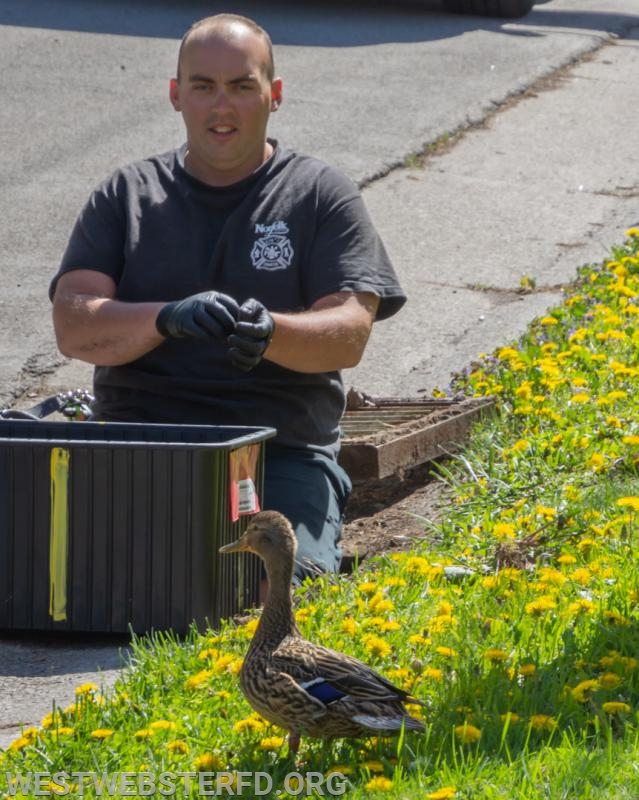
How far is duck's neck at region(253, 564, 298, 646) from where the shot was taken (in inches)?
132

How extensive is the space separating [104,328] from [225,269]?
430 mm

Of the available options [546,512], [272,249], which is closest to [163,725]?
[546,512]

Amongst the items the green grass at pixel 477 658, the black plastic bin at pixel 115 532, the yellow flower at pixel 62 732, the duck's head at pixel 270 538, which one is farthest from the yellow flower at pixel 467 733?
the black plastic bin at pixel 115 532

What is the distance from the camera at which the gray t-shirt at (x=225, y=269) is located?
15.0 ft

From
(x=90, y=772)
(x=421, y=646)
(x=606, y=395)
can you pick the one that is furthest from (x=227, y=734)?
(x=606, y=395)

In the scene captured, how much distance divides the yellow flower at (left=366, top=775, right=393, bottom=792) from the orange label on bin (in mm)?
1326

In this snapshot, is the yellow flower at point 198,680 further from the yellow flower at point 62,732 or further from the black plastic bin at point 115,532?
the black plastic bin at point 115,532

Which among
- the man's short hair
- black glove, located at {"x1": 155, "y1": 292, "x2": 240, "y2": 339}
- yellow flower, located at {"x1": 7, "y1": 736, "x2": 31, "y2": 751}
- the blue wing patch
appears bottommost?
yellow flower, located at {"x1": 7, "y1": 736, "x2": 31, "y2": 751}

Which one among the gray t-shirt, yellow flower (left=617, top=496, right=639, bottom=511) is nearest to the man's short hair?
the gray t-shirt

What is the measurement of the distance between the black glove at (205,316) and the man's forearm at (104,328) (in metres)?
0.17

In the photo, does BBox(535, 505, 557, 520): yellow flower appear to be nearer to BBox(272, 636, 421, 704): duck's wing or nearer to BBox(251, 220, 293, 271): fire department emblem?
BBox(251, 220, 293, 271): fire department emblem

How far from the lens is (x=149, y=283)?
4.58 metres

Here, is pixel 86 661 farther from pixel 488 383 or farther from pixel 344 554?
pixel 488 383

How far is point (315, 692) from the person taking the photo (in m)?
3.12
